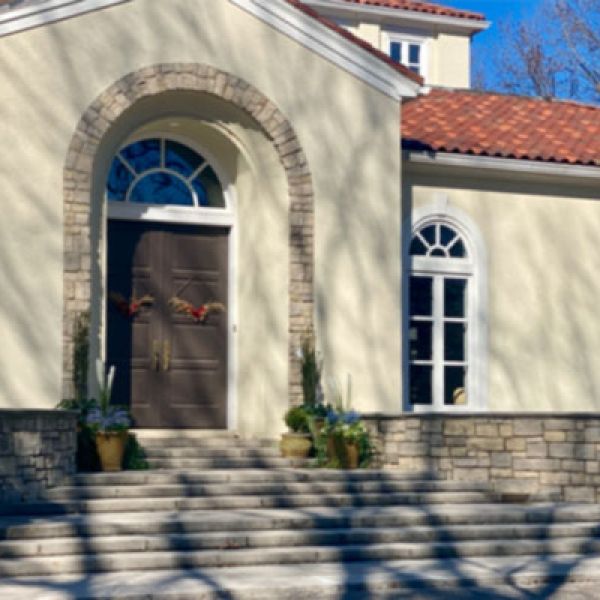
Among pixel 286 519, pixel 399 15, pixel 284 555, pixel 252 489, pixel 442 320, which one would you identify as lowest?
pixel 284 555

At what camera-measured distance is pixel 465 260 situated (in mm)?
18125

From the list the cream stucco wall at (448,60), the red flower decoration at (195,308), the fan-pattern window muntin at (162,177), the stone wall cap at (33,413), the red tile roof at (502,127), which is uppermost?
the cream stucco wall at (448,60)

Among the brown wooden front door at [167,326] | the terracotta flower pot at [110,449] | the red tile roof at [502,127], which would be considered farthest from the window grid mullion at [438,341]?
the terracotta flower pot at [110,449]

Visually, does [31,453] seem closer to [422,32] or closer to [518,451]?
[518,451]

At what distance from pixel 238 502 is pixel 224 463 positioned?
138 cm

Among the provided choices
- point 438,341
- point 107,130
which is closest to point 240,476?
point 107,130

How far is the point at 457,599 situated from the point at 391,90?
744 cm

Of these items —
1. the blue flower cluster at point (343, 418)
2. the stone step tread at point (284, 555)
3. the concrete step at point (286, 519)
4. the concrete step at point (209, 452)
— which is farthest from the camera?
the blue flower cluster at point (343, 418)

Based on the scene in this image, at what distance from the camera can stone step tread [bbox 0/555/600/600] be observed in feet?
34.8

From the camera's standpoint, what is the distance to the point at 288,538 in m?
12.4

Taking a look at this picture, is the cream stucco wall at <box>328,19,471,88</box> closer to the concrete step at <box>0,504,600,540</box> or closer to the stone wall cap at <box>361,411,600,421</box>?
the stone wall cap at <box>361,411,600,421</box>

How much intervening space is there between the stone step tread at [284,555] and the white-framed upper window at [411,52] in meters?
17.4

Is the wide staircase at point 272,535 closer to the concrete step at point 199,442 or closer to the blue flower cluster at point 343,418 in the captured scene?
the concrete step at point 199,442

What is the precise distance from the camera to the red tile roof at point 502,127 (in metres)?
18.3
